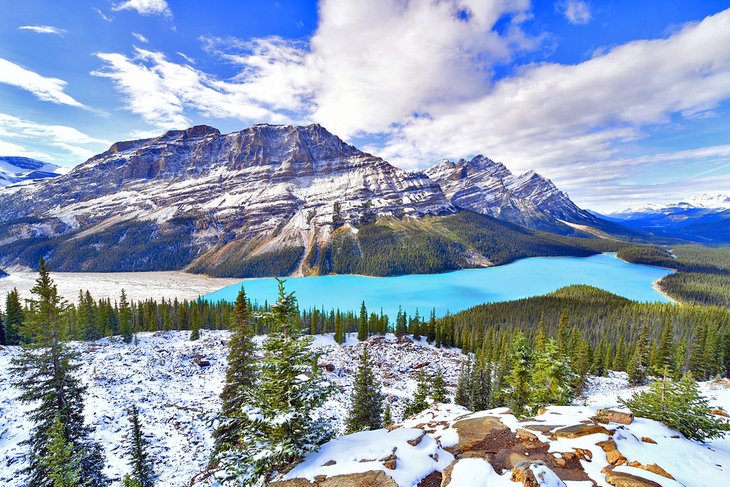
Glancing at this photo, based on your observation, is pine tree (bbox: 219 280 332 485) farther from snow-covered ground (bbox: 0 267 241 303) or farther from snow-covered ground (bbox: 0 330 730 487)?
snow-covered ground (bbox: 0 267 241 303)

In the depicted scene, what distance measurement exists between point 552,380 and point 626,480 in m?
18.5

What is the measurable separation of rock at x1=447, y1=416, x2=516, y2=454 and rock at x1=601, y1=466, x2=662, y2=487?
3511mm

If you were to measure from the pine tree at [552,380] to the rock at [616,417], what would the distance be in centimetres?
1191

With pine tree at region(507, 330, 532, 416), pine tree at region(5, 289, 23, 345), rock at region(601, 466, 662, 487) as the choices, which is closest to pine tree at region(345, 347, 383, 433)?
pine tree at region(507, 330, 532, 416)

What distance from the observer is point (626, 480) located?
28.8 ft

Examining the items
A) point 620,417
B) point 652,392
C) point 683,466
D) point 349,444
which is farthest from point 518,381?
point 349,444

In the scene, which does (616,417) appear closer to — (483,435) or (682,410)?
(682,410)

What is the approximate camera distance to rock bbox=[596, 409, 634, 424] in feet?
42.2

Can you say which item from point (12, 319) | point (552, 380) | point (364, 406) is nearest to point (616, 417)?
point (552, 380)

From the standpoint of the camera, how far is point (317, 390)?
1300 cm

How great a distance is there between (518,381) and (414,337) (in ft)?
195

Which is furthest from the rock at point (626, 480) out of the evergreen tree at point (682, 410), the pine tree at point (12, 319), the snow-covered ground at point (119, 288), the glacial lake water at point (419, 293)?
the snow-covered ground at point (119, 288)

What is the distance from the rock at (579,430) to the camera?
11.8 meters

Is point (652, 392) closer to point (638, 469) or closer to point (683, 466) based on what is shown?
point (683, 466)
